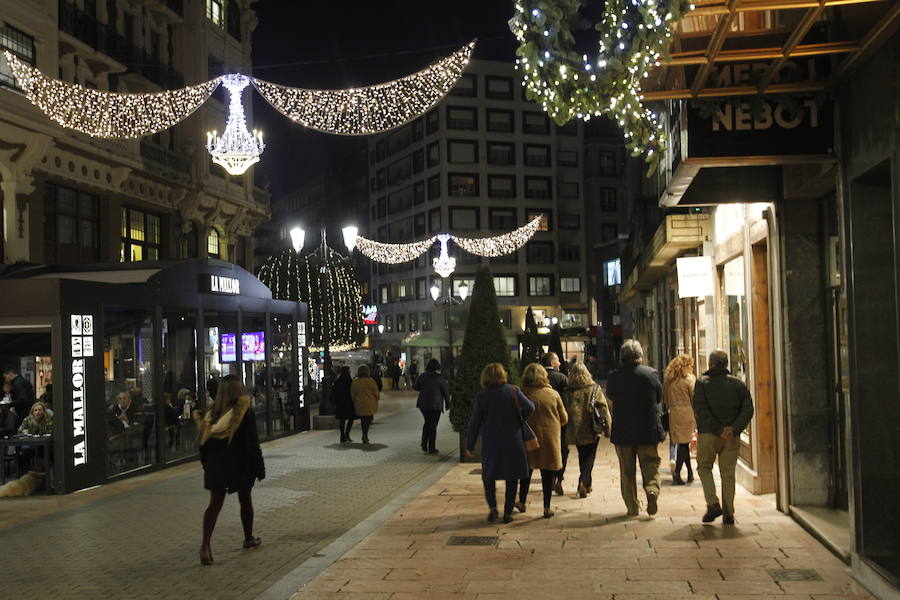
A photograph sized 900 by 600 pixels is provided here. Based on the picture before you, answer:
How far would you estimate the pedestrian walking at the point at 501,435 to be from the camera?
10.0 m

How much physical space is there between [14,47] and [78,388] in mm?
13529

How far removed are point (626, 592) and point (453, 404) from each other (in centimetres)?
905

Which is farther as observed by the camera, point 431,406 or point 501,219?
point 501,219

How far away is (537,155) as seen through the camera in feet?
260

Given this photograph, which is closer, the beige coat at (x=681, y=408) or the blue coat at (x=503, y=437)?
the blue coat at (x=503, y=437)

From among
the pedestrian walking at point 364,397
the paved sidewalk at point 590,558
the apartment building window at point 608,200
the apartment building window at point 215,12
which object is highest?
the apartment building window at point 215,12

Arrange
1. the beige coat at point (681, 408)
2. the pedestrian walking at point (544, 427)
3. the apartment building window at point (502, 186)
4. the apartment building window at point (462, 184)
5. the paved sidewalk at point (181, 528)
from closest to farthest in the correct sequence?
the paved sidewalk at point (181, 528) → the pedestrian walking at point (544, 427) → the beige coat at point (681, 408) → the apartment building window at point (462, 184) → the apartment building window at point (502, 186)

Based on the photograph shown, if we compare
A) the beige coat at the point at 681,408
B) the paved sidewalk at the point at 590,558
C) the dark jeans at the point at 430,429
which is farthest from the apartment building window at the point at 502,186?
the paved sidewalk at the point at 590,558

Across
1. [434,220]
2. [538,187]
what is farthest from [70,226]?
[538,187]

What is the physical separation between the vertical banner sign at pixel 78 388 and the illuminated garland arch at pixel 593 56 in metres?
9.42

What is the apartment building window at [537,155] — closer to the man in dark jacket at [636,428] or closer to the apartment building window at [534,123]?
the apartment building window at [534,123]

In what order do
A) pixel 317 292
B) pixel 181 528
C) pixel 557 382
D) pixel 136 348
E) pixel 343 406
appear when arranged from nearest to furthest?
pixel 181 528
pixel 557 382
pixel 136 348
pixel 343 406
pixel 317 292

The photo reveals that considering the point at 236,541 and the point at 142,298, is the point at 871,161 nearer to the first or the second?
the point at 236,541

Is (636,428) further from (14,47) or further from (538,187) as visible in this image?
(538,187)
